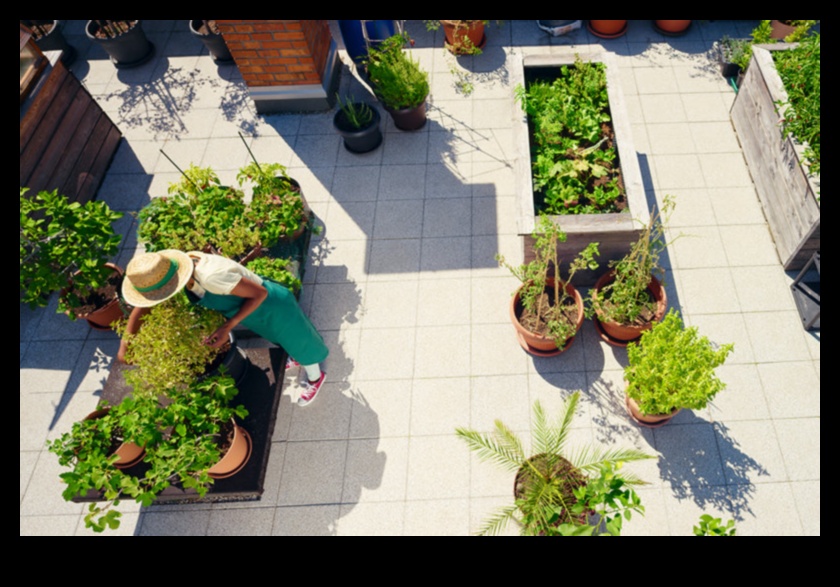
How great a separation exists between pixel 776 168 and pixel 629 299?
2236 mm

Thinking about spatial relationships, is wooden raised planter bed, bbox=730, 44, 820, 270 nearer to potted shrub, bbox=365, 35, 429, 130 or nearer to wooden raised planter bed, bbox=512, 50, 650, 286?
wooden raised planter bed, bbox=512, 50, 650, 286

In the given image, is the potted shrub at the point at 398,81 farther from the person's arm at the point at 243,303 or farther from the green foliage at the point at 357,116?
the person's arm at the point at 243,303

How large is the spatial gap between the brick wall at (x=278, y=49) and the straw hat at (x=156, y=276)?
3.67 m

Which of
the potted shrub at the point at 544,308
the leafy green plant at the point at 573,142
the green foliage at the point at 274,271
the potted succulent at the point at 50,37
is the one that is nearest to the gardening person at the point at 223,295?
the green foliage at the point at 274,271

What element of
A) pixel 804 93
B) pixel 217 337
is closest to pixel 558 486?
pixel 217 337

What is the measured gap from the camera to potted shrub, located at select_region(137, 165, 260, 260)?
16.7ft

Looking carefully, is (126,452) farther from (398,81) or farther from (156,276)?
(398,81)

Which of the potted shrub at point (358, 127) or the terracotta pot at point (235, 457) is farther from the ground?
the potted shrub at point (358, 127)

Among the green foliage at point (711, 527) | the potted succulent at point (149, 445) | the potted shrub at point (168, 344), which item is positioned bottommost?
the green foliage at point (711, 527)

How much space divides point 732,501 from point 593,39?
6.25 metres

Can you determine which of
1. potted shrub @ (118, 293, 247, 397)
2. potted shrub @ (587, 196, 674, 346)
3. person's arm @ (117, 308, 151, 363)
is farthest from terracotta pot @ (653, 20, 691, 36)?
person's arm @ (117, 308, 151, 363)

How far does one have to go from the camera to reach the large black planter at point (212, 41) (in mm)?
7625

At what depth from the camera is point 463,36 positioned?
7.42m

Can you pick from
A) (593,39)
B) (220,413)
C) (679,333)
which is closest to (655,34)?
(593,39)
